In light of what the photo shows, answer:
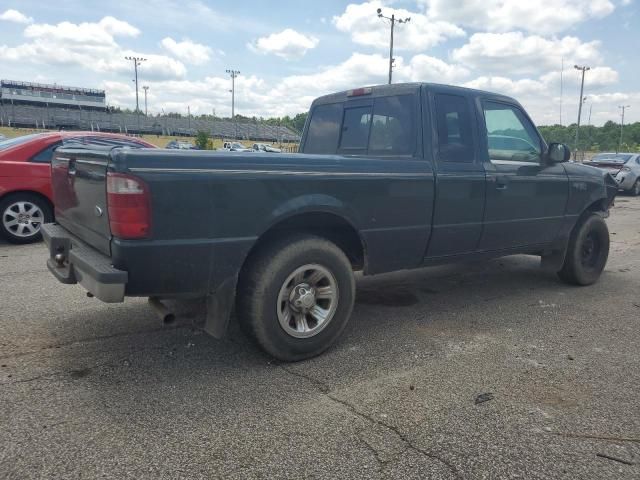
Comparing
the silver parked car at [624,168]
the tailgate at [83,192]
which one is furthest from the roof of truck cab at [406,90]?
the silver parked car at [624,168]

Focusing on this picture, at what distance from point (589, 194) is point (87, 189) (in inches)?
194

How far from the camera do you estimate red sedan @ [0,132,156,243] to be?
22.5 ft

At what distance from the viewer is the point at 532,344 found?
4004mm

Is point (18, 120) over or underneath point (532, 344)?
over

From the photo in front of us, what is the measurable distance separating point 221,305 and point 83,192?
1173 millimetres

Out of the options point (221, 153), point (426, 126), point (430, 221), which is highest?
point (426, 126)

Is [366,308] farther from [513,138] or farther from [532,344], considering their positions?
[513,138]

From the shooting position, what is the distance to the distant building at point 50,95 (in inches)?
3278

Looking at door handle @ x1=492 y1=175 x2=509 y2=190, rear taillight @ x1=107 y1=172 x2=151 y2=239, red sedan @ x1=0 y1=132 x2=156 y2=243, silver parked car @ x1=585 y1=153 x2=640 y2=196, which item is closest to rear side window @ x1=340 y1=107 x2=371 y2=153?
door handle @ x1=492 y1=175 x2=509 y2=190

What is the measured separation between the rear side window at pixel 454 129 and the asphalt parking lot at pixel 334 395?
4.63 feet

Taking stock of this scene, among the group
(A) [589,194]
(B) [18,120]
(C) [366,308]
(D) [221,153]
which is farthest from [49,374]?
(B) [18,120]

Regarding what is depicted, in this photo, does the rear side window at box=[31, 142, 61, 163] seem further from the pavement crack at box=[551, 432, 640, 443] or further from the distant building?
the distant building

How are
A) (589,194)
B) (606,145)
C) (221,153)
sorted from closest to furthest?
(221,153)
(589,194)
(606,145)

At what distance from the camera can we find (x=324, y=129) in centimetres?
505
